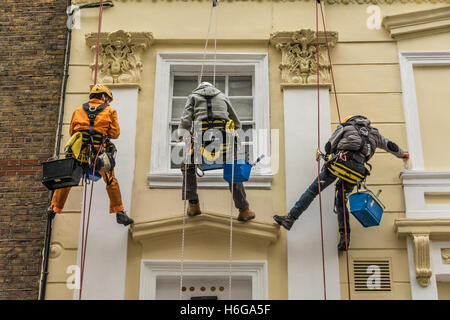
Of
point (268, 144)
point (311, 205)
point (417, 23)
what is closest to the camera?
point (311, 205)

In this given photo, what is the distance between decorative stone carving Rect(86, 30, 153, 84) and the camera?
11.0 m

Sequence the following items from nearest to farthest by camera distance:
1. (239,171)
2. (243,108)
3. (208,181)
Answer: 1. (239,171)
2. (208,181)
3. (243,108)

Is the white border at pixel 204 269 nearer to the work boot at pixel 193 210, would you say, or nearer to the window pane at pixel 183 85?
the work boot at pixel 193 210

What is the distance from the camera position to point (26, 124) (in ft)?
36.1

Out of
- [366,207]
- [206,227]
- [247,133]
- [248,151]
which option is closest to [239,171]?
[206,227]

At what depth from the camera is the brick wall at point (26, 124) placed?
33.2 ft

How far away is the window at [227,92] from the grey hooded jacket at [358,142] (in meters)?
1.53

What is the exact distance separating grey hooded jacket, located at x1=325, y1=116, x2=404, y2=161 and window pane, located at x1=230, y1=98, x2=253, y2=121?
164 cm

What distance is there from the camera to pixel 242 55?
445 inches

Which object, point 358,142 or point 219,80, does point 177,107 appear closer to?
point 219,80

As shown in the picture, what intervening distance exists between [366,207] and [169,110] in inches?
138

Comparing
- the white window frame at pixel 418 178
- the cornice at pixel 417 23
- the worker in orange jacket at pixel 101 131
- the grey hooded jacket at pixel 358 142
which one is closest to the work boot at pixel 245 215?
the grey hooded jacket at pixel 358 142

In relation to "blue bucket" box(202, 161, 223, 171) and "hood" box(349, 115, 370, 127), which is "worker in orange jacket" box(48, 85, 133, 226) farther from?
"hood" box(349, 115, 370, 127)
